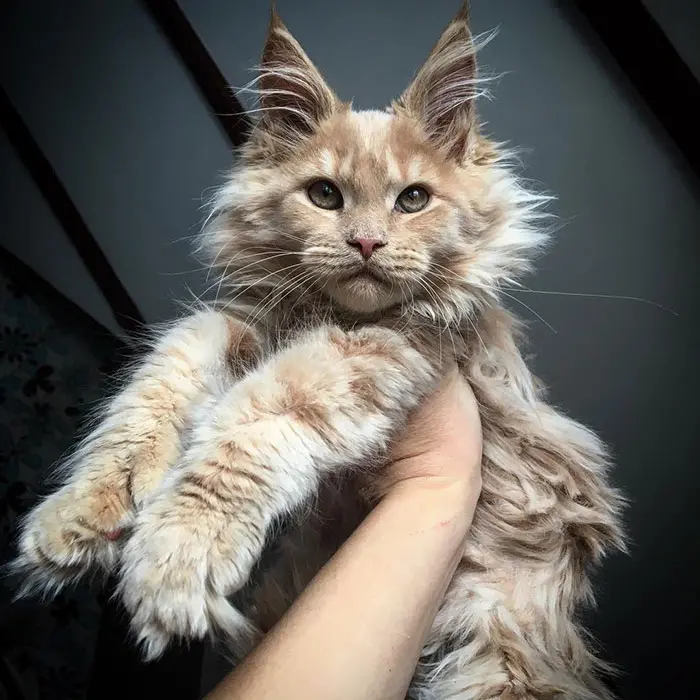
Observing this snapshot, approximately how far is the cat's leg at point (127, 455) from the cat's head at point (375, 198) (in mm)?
178

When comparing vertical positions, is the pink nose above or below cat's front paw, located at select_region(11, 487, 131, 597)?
above

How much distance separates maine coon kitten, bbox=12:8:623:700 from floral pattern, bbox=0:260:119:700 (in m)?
0.38

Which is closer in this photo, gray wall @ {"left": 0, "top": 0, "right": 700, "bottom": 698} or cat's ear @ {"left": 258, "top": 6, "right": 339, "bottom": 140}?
cat's ear @ {"left": 258, "top": 6, "right": 339, "bottom": 140}

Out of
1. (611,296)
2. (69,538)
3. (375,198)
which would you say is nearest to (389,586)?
(69,538)

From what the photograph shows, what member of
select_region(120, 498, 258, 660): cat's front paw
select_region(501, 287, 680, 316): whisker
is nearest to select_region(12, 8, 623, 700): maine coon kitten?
select_region(120, 498, 258, 660): cat's front paw

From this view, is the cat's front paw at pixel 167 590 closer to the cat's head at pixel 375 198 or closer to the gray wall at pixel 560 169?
the cat's head at pixel 375 198

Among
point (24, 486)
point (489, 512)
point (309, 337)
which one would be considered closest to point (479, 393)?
point (489, 512)

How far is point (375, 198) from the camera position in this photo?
3.38 feet

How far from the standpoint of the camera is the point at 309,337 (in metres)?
1.00

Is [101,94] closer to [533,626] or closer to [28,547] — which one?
[28,547]

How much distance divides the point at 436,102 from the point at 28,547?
1.08m

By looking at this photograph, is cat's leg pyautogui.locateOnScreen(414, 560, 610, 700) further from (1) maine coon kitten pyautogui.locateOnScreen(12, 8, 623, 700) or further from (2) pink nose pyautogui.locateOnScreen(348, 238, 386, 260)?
(2) pink nose pyautogui.locateOnScreen(348, 238, 386, 260)

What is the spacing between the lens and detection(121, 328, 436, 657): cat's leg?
74cm

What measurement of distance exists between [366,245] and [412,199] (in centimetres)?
18
